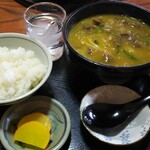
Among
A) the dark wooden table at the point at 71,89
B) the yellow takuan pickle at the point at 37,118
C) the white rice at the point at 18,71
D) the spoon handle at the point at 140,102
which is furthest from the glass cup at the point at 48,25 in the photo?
the spoon handle at the point at 140,102

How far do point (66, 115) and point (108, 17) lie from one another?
0.75m

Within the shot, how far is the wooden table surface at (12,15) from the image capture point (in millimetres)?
1804

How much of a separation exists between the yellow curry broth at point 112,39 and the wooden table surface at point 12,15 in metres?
0.38

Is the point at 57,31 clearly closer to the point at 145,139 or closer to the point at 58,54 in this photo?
the point at 58,54

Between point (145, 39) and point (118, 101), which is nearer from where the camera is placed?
point (118, 101)

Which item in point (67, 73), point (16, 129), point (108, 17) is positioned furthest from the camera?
point (108, 17)

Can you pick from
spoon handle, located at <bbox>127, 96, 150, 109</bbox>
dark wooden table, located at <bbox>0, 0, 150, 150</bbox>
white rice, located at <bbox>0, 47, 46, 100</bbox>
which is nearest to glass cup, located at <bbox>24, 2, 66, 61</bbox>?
dark wooden table, located at <bbox>0, 0, 150, 150</bbox>

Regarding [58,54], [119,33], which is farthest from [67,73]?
[119,33]

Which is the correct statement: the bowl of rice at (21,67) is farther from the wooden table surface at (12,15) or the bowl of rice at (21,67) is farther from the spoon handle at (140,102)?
the spoon handle at (140,102)

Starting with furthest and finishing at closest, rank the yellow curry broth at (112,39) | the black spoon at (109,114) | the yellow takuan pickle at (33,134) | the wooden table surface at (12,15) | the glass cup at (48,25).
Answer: the wooden table surface at (12,15)
the glass cup at (48,25)
the yellow curry broth at (112,39)
the black spoon at (109,114)
the yellow takuan pickle at (33,134)

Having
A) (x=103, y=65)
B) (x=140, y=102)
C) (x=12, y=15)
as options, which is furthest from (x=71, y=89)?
(x=12, y=15)

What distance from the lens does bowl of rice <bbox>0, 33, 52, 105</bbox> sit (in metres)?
1.29

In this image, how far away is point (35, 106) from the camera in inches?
52.7

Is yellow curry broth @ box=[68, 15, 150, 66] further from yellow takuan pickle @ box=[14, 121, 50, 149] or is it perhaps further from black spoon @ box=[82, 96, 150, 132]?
yellow takuan pickle @ box=[14, 121, 50, 149]
